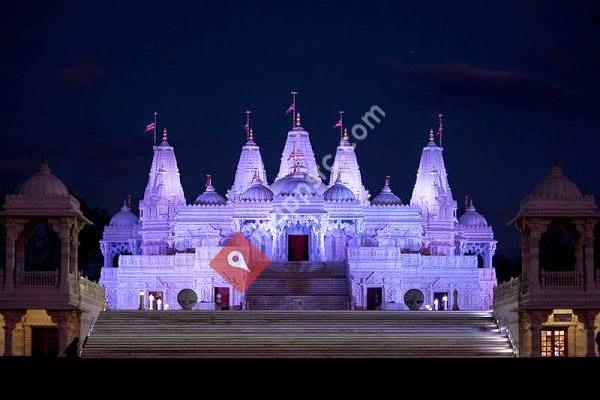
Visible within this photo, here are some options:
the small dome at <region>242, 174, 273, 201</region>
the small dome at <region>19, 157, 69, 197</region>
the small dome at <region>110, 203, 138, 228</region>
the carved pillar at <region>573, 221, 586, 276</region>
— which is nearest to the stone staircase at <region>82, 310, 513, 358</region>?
the carved pillar at <region>573, 221, 586, 276</region>

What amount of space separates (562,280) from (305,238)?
22473 millimetres

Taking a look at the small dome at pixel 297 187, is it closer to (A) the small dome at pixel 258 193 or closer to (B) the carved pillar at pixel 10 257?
(A) the small dome at pixel 258 193

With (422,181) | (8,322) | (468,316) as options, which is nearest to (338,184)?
(422,181)

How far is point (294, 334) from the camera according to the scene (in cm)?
4219

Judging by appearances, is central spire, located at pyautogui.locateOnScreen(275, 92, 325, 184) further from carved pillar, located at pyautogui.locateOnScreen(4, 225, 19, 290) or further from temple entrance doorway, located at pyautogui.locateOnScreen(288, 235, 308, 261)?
carved pillar, located at pyautogui.locateOnScreen(4, 225, 19, 290)

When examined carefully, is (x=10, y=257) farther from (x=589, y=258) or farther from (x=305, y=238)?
(x=305, y=238)

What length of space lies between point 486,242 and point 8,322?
1191 inches

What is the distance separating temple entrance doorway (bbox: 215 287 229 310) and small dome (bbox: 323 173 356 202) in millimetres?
7604

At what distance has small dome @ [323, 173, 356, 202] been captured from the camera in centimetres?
6364

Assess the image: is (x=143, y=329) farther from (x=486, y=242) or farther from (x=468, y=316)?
(x=486, y=242)

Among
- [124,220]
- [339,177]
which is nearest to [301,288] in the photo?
[339,177]

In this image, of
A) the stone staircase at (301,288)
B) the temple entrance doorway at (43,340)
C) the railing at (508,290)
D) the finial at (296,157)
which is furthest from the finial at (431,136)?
the temple entrance doorway at (43,340)

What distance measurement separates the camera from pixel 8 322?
137ft

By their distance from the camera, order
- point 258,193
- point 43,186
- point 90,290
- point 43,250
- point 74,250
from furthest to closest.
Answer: point 43,250, point 258,193, point 90,290, point 74,250, point 43,186
